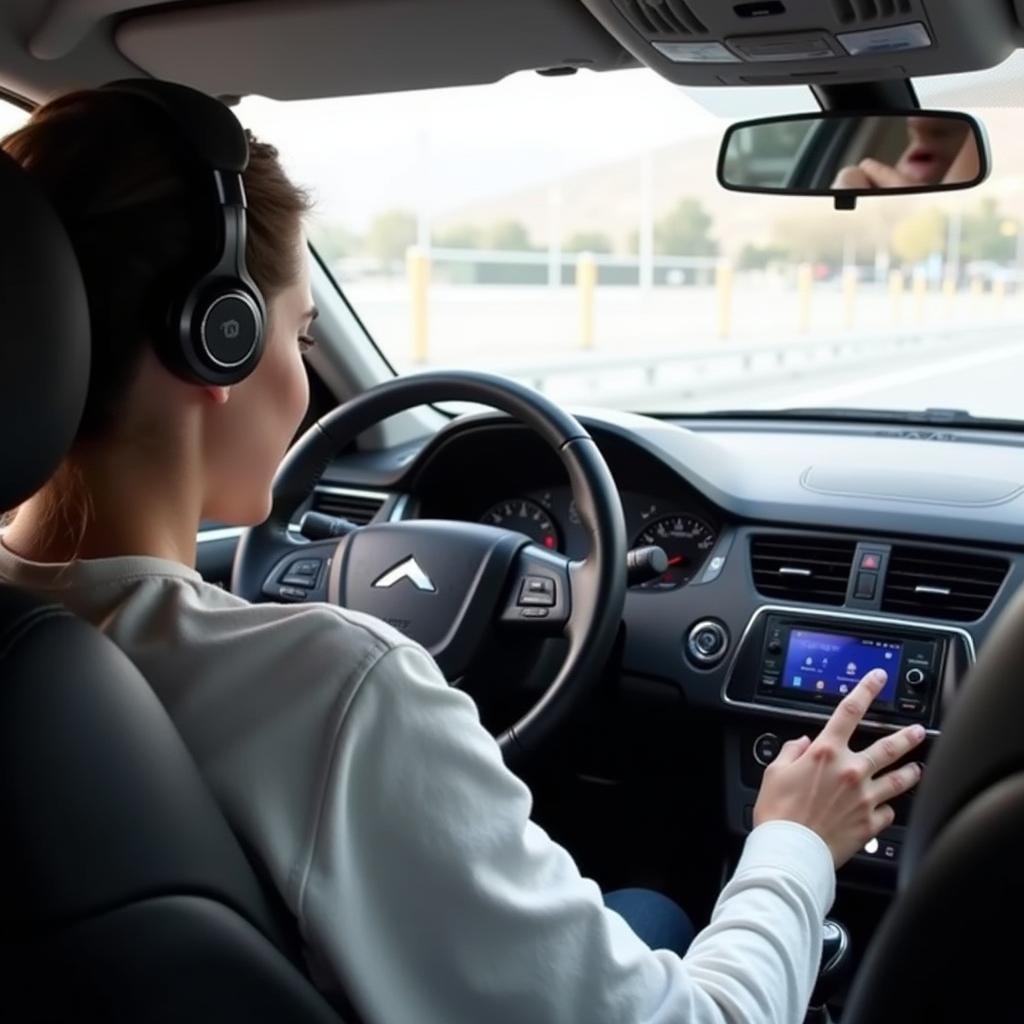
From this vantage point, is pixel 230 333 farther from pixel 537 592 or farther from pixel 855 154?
pixel 855 154

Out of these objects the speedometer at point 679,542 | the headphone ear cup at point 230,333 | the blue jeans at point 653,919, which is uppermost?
the headphone ear cup at point 230,333

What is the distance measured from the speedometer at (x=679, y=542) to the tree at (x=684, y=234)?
15332 millimetres

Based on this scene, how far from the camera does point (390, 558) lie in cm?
245

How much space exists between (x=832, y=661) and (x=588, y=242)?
16.8 m

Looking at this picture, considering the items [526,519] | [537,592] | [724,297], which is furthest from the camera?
[724,297]

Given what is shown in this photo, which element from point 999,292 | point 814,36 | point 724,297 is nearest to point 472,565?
point 814,36

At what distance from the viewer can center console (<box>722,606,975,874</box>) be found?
2.36m

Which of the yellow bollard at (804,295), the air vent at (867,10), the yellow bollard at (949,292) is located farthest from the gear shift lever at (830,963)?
the yellow bollard at (804,295)

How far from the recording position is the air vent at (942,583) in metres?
2.47

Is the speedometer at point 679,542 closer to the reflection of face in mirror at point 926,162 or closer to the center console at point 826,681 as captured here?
the center console at point 826,681

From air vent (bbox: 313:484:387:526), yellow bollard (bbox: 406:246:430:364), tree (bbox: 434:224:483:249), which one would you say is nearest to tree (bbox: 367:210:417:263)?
tree (bbox: 434:224:483:249)

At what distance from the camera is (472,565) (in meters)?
2.37

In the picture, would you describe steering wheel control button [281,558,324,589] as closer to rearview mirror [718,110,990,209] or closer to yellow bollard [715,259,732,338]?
rearview mirror [718,110,990,209]

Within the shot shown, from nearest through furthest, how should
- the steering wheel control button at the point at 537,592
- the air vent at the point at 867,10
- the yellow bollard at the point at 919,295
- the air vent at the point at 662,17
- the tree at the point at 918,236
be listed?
the air vent at the point at 867,10
the air vent at the point at 662,17
the steering wheel control button at the point at 537,592
the tree at the point at 918,236
the yellow bollard at the point at 919,295
